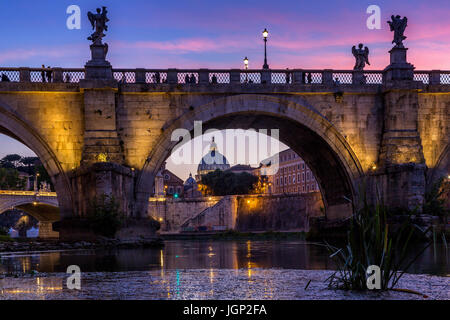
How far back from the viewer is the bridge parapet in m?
28.7

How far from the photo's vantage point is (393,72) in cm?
2994

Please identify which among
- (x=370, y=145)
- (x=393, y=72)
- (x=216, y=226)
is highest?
(x=393, y=72)

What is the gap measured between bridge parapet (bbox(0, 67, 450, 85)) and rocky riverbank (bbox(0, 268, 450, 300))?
18.0m

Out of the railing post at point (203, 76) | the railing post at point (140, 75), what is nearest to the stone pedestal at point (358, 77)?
the railing post at point (203, 76)

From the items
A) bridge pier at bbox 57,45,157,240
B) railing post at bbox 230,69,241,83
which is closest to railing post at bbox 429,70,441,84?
railing post at bbox 230,69,241,83

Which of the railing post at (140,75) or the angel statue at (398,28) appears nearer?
the railing post at (140,75)

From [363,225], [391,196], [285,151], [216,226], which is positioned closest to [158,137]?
[391,196]

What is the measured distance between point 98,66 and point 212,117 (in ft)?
17.7

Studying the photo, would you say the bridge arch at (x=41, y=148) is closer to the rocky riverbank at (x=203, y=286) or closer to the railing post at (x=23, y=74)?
the railing post at (x=23, y=74)

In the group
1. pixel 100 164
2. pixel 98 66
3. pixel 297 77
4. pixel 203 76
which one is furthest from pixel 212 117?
pixel 100 164

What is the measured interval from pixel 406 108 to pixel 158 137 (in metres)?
11.2

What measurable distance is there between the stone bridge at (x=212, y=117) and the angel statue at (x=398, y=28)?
53 cm

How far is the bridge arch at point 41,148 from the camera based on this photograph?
92.1ft
